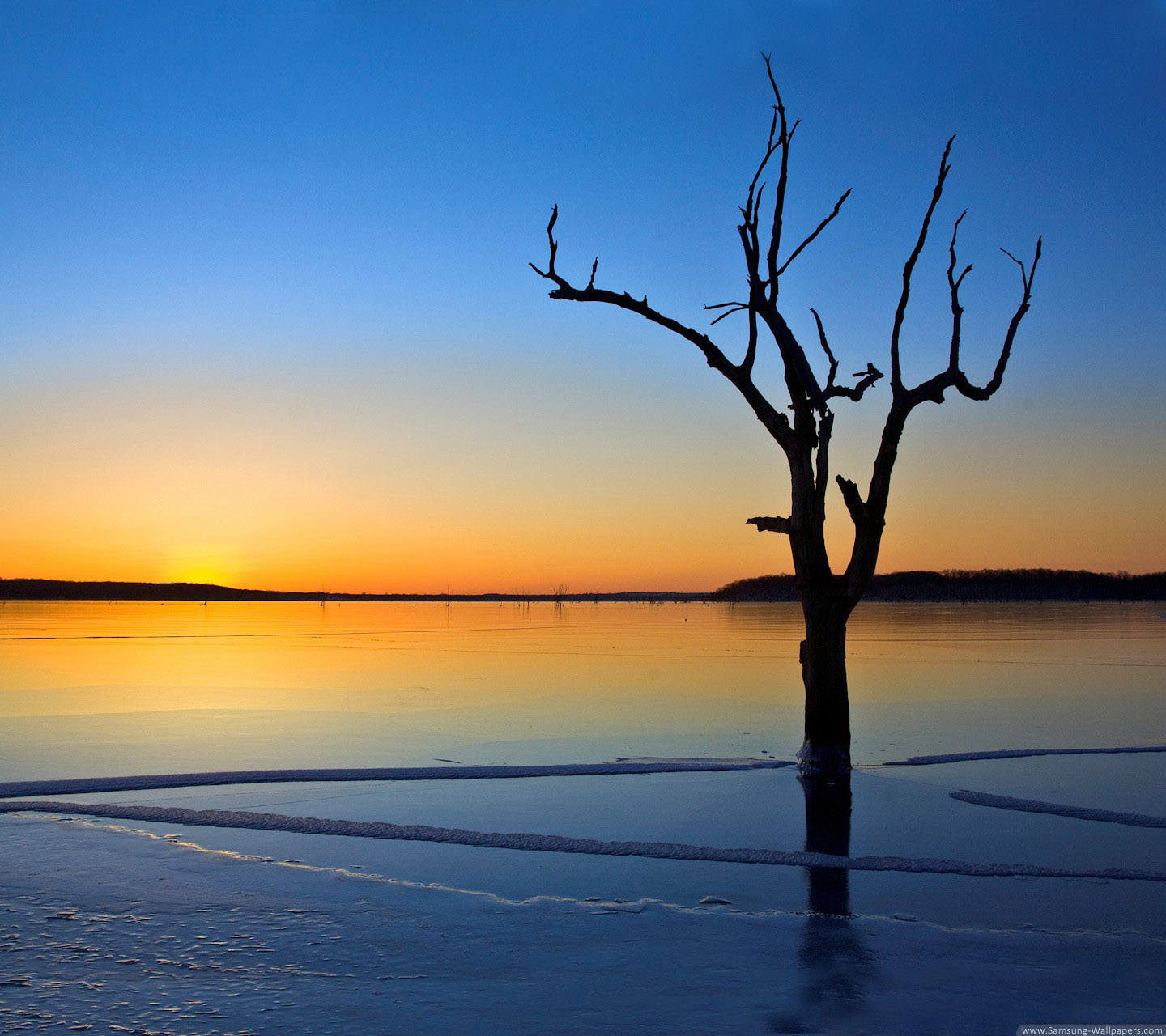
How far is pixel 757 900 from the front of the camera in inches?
255

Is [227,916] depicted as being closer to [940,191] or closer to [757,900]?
[757,900]

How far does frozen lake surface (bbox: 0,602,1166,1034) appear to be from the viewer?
466cm

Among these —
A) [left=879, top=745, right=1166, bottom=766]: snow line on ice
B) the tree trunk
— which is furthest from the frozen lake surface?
the tree trunk

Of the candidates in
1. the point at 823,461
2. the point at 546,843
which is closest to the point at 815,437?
the point at 823,461

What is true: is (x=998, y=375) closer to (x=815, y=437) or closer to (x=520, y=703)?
(x=815, y=437)

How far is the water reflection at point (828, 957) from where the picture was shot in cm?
453

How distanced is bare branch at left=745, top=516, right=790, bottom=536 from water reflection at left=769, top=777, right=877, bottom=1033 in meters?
4.18

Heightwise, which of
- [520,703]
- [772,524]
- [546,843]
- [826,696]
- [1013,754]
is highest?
[772,524]

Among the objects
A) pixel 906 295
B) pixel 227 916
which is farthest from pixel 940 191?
pixel 227 916

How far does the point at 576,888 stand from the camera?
668 centimetres

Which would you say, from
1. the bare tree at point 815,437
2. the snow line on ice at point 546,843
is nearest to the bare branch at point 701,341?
the bare tree at point 815,437

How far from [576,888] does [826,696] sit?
5613 mm

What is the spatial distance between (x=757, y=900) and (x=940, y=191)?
27.9ft

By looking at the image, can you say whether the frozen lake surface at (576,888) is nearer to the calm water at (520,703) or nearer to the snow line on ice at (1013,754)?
the calm water at (520,703)
